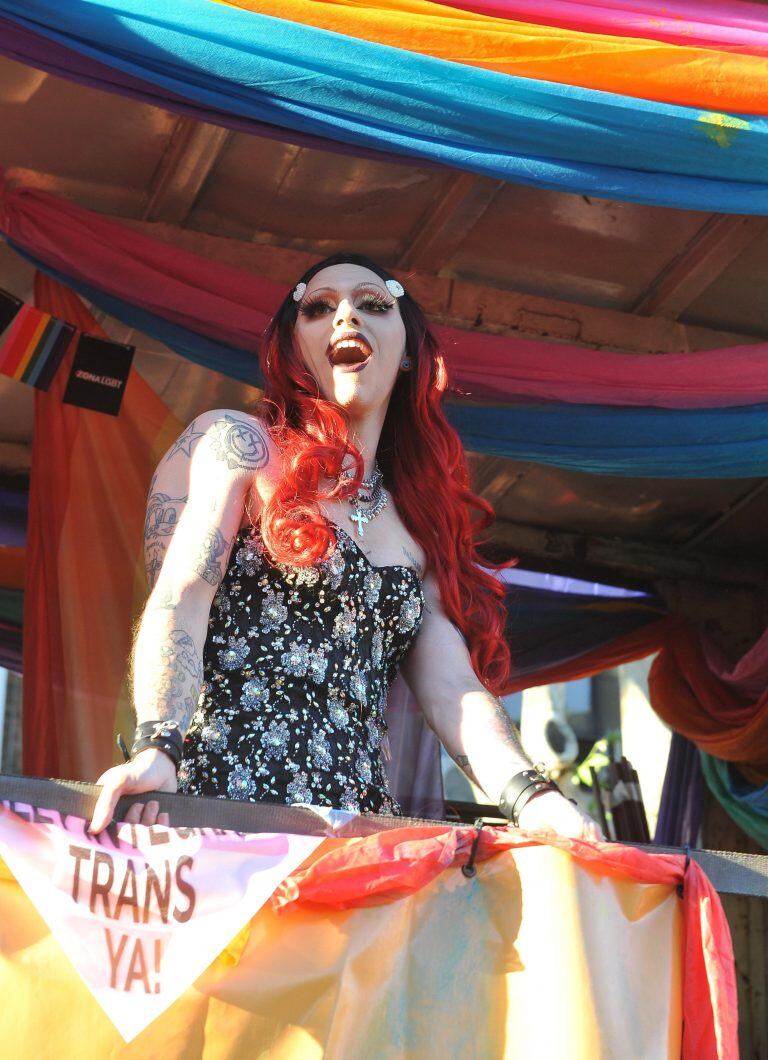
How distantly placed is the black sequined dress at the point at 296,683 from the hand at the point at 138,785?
0.27 metres

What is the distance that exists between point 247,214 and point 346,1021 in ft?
8.91

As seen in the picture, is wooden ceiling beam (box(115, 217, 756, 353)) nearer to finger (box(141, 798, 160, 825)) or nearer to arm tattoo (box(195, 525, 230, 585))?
arm tattoo (box(195, 525, 230, 585))

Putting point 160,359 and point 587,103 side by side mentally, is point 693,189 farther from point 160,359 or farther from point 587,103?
point 160,359

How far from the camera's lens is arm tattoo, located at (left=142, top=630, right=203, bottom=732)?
80.7 inches

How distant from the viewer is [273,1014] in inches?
70.4

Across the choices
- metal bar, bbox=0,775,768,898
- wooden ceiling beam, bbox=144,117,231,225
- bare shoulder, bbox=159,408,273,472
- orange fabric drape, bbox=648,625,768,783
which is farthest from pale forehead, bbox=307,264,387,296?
orange fabric drape, bbox=648,625,768,783

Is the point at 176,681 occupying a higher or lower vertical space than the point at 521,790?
higher

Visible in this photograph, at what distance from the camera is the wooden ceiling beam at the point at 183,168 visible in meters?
3.70

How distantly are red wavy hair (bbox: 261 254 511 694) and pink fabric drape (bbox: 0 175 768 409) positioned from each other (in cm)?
75

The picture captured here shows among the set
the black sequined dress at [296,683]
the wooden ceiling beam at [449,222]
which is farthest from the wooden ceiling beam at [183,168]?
the black sequined dress at [296,683]

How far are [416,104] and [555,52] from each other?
12.6 inches

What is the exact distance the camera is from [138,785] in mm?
1862

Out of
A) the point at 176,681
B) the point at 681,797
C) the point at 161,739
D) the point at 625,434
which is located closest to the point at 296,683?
the point at 176,681

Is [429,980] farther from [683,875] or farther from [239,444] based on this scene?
[239,444]
